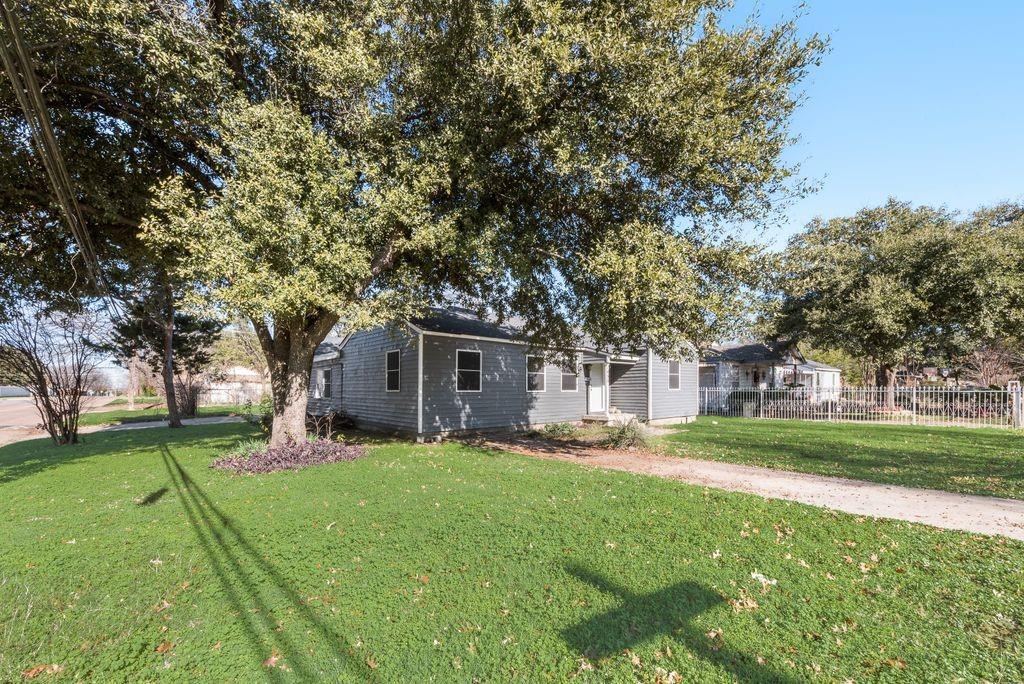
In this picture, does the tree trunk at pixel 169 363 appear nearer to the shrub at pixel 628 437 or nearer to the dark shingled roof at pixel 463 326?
the dark shingled roof at pixel 463 326

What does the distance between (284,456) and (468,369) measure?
593cm

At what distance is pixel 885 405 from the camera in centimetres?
1944

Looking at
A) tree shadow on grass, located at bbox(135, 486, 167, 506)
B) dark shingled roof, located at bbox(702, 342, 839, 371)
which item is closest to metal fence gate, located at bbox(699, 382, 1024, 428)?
dark shingled roof, located at bbox(702, 342, 839, 371)

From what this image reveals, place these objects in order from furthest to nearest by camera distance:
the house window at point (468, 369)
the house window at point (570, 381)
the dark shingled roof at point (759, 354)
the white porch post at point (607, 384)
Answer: the dark shingled roof at point (759, 354), the white porch post at point (607, 384), the house window at point (570, 381), the house window at point (468, 369)

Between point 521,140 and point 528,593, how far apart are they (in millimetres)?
7161

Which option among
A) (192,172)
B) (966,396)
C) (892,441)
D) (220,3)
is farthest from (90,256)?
(966,396)

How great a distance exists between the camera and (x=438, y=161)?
7.89 metres

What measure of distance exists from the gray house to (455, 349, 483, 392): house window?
0.10 feet

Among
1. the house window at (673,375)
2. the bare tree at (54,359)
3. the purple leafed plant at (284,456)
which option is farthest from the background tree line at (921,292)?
the bare tree at (54,359)

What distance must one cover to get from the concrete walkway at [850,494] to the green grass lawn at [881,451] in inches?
25.6

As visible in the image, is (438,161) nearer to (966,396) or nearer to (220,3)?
(220,3)

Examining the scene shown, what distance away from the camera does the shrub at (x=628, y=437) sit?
11.7 m

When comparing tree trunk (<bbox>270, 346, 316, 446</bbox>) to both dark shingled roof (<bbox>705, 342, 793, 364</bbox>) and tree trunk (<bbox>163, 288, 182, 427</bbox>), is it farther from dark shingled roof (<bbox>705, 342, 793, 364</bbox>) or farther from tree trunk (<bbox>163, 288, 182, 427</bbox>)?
dark shingled roof (<bbox>705, 342, 793, 364</bbox>)

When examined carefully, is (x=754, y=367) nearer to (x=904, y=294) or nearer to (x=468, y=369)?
(x=904, y=294)
